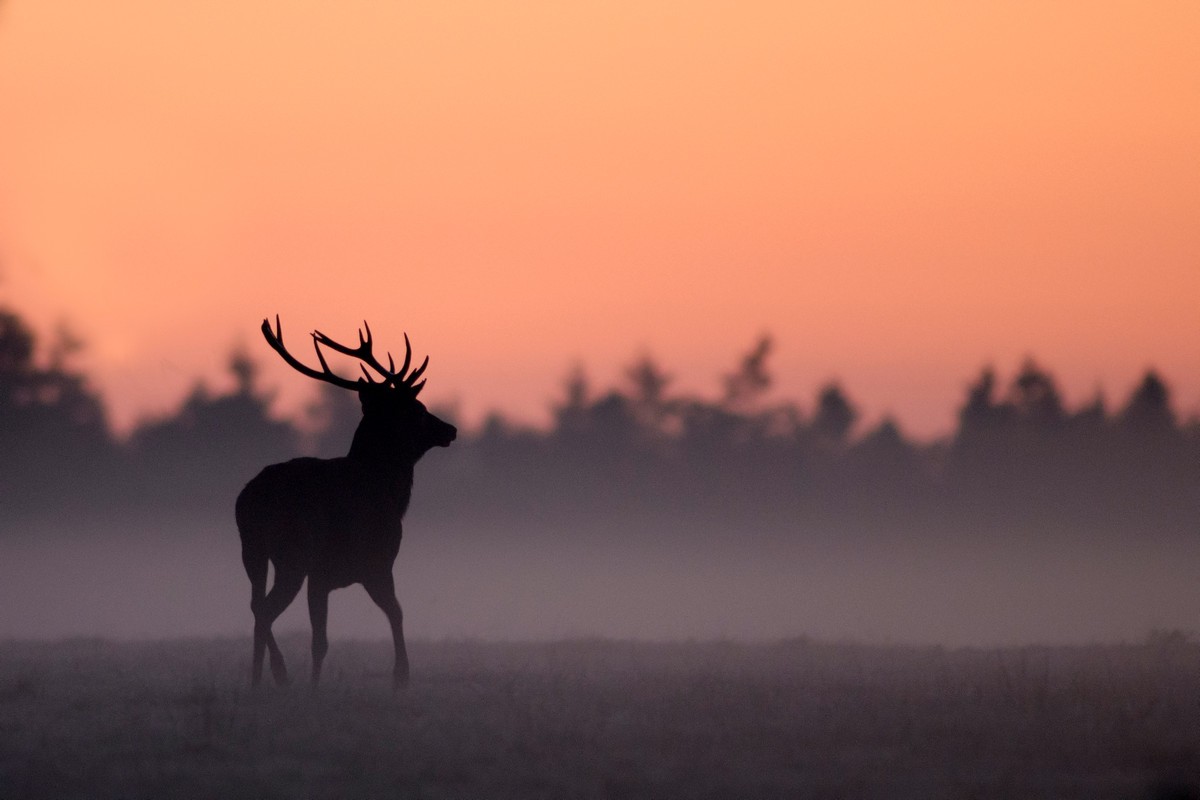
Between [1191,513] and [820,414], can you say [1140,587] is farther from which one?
[820,414]

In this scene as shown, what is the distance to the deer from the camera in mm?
16875

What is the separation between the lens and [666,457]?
243ft

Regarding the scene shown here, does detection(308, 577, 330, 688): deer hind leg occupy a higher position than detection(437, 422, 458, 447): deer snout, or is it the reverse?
detection(437, 422, 458, 447): deer snout

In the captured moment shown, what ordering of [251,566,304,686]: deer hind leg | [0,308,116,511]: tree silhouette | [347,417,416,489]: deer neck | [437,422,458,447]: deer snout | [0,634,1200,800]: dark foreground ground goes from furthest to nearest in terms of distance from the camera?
[0,308,116,511]: tree silhouette
[437,422,458,447]: deer snout
[347,417,416,489]: deer neck
[251,566,304,686]: deer hind leg
[0,634,1200,800]: dark foreground ground

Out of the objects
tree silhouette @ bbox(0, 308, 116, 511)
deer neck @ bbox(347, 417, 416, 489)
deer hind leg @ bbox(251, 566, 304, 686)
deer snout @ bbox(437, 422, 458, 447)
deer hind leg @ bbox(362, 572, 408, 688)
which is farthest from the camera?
tree silhouette @ bbox(0, 308, 116, 511)

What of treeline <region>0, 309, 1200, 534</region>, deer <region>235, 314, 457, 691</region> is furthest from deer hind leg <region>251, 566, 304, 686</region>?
treeline <region>0, 309, 1200, 534</region>

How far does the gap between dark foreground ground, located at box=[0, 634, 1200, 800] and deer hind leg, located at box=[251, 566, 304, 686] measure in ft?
1.35

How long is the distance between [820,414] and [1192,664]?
57.0 m

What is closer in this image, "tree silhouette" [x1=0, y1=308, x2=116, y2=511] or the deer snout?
the deer snout

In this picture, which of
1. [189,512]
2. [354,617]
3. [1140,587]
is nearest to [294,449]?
[189,512]

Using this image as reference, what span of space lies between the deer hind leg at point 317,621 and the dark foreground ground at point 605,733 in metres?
0.26

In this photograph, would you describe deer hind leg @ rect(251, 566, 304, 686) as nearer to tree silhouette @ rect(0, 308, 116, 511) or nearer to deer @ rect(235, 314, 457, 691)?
deer @ rect(235, 314, 457, 691)

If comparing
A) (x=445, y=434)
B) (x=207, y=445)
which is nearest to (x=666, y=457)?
(x=207, y=445)

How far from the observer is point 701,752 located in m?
12.3
